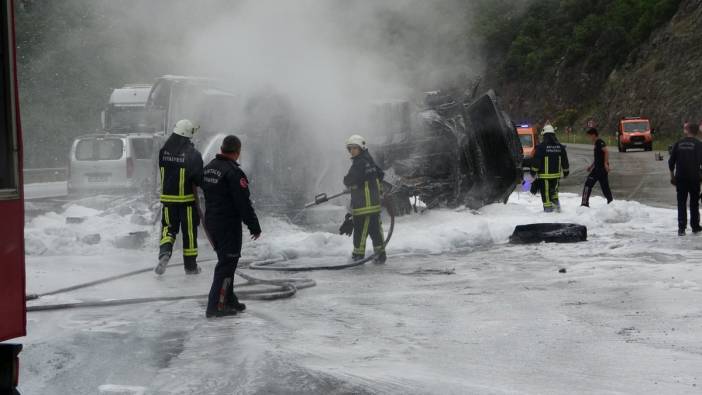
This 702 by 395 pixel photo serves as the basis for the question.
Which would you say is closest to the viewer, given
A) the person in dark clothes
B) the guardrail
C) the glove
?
the glove

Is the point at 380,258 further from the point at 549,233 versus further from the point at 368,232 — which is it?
the point at 549,233

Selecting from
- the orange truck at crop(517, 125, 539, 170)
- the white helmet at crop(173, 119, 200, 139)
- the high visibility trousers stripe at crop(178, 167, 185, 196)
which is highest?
the orange truck at crop(517, 125, 539, 170)

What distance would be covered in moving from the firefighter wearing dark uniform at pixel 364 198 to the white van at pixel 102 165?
459 inches

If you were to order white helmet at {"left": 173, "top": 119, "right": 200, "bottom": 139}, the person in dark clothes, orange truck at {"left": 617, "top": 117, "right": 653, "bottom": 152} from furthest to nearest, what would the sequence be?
orange truck at {"left": 617, "top": 117, "right": 653, "bottom": 152}, the person in dark clothes, white helmet at {"left": 173, "top": 119, "right": 200, "bottom": 139}

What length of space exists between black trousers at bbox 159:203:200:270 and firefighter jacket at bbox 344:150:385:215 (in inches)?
73.5

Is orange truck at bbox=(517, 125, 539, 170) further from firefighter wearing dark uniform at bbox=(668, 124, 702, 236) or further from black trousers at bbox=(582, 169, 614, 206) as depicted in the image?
firefighter wearing dark uniform at bbox=(668, 124, 702, 236)

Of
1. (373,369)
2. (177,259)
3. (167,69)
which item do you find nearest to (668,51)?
(167,69)

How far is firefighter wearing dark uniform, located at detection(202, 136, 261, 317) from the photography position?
7.40 m

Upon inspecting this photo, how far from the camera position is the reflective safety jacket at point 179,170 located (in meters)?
9.89

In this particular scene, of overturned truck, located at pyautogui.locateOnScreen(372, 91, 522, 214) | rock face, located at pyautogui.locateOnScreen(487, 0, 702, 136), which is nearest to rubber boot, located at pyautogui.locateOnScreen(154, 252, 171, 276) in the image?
overturned truck, located at pyautogui.locateOnScreen(372, 91, 522, 214)

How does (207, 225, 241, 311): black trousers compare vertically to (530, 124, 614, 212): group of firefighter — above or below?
below

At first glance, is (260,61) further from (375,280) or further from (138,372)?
(138,372)

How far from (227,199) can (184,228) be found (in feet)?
8.37

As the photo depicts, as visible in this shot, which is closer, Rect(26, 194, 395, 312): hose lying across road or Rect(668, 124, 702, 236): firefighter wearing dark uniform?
Rect(26, 194, 395, 312): hose lying across road
